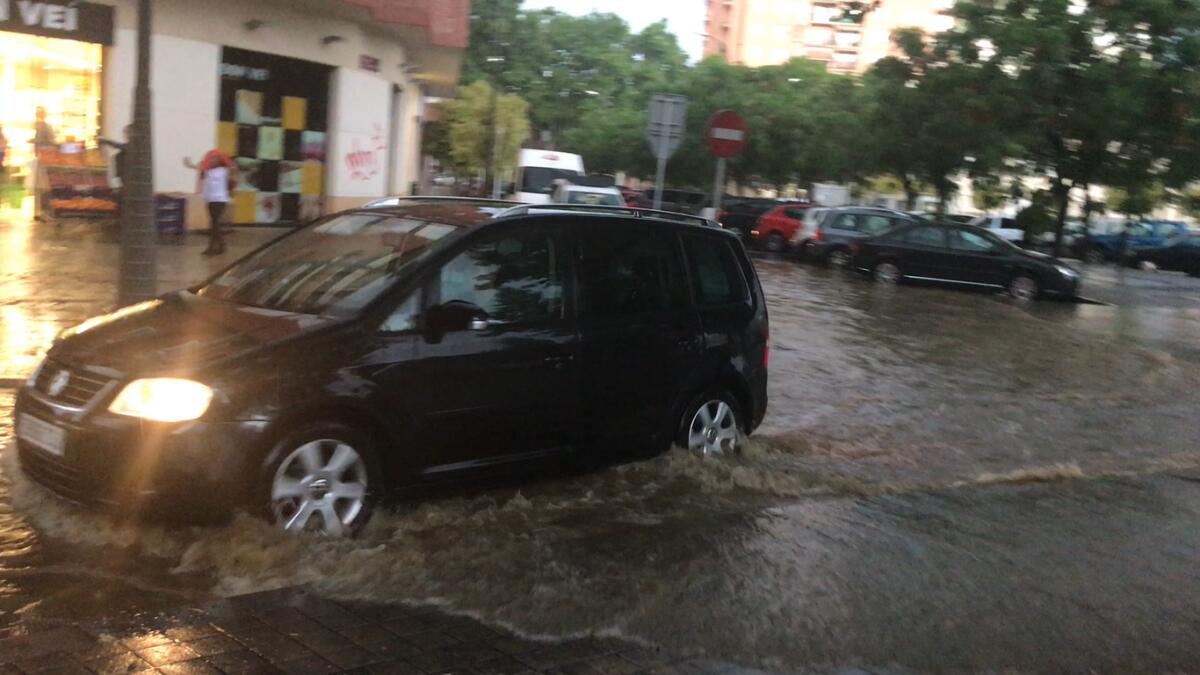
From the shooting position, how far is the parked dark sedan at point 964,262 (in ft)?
77.3

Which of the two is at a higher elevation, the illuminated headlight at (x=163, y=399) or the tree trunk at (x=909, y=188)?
the tree trunk at (x=909, y=188)

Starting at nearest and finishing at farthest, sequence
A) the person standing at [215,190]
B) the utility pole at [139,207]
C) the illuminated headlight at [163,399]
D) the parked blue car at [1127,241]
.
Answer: the illuminated headlight at [163,399] < the utility pole at [139,207] < the person standing at [215,190] < the parked blue car at [1127,241]

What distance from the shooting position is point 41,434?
5.25 m

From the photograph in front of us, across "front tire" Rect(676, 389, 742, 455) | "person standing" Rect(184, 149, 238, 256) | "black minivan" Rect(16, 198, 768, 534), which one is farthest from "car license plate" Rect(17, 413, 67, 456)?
"person standing" Rect(184, 149, 238, 256)

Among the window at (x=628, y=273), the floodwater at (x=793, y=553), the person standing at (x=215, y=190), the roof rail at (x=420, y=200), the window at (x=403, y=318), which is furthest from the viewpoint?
the person standing at (x=215, y=190)

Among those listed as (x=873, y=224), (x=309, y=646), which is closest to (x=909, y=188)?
(x=873, y=224)

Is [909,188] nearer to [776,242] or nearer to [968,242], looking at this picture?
[776,242]

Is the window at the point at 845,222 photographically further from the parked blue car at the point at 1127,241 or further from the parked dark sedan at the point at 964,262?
the parked blue car at the point at 1127,241

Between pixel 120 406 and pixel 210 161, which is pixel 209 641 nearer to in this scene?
pixel 120 406

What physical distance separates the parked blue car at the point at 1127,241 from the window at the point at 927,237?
21579mm

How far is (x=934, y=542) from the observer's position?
6.35m

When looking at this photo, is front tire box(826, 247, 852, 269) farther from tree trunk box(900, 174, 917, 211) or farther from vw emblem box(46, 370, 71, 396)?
vw emblem box(46, 370, 71, 396)

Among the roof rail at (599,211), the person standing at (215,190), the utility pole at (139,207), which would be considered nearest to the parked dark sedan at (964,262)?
the person standing at (215,190)

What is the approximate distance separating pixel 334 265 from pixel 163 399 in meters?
1.34
